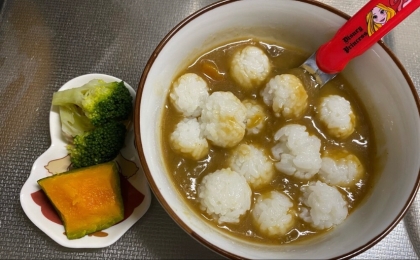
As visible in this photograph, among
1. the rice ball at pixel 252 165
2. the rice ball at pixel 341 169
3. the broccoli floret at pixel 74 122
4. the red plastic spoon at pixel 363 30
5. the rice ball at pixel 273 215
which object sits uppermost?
the red plastic spoon at pixel 363 30

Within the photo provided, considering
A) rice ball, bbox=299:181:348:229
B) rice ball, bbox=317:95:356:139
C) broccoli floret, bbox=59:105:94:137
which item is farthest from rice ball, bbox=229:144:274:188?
broccoli floret, bbox=59:105:94:137

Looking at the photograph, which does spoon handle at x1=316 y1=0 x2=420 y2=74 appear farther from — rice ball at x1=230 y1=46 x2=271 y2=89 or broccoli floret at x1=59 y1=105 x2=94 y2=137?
broccoli floret at x1=59 y1=105 x2=94 y2=137

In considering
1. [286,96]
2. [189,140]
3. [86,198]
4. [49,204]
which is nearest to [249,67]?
[286,96]

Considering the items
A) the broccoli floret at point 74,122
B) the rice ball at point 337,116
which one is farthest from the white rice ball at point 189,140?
the rice ball at point 337,116

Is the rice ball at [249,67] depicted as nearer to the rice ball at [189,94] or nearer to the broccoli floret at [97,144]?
the rice ball at [189,94]

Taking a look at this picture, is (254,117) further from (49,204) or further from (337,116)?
(49,204)

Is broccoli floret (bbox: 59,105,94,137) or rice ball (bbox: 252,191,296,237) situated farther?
broccoli floret (bbox: 59,105,94,137)
